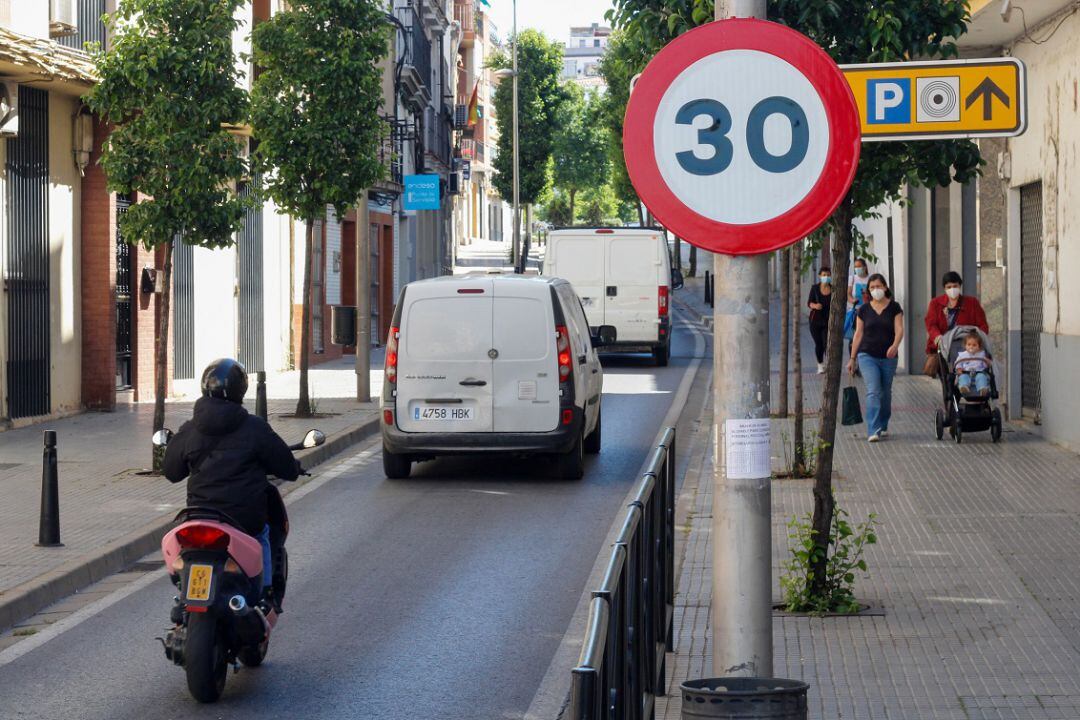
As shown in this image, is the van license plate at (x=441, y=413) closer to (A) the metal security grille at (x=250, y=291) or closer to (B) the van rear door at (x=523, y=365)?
(B) the van rear door at (x=523, y=365)

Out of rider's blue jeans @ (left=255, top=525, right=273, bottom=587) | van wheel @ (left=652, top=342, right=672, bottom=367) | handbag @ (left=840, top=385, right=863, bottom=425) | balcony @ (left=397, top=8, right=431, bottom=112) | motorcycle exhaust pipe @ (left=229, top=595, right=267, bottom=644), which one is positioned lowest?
motorcycle exhaust pipe @ (left=229, top=595, right=267, bottom=644)

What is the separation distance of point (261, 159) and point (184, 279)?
4.33m

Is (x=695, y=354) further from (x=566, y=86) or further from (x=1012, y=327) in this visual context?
(x=566, y=86)

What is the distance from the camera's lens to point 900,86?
5.73m

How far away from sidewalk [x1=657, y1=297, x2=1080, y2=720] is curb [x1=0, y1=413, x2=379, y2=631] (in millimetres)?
3613

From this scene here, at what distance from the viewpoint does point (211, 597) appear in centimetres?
678

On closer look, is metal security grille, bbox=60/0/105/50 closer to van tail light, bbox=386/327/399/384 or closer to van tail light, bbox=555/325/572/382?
van tail light, bbox=386/327/399/384

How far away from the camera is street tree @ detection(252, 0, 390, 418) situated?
19.9 m

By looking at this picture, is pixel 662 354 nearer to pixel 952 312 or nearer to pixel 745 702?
pixel 952 312

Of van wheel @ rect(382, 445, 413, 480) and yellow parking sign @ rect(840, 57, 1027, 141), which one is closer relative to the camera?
yellow parking sign @ rect(840, 57, 1027, 141)

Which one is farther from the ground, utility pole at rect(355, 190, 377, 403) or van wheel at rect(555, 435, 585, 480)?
utility pole at rect(355, 190, 377, 403)

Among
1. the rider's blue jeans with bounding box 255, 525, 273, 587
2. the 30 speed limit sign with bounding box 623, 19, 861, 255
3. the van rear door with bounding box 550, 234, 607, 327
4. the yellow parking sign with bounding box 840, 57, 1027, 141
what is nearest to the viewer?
the 30 speed limit sign with bounding box 623, 19, 861, 255

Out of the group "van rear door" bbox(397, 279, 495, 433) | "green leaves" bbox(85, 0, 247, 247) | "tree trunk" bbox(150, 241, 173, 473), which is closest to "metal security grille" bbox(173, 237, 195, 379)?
"tree trunk" bbox(150, 241, 173, 473)

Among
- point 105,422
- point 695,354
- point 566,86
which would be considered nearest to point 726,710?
point 105,422
